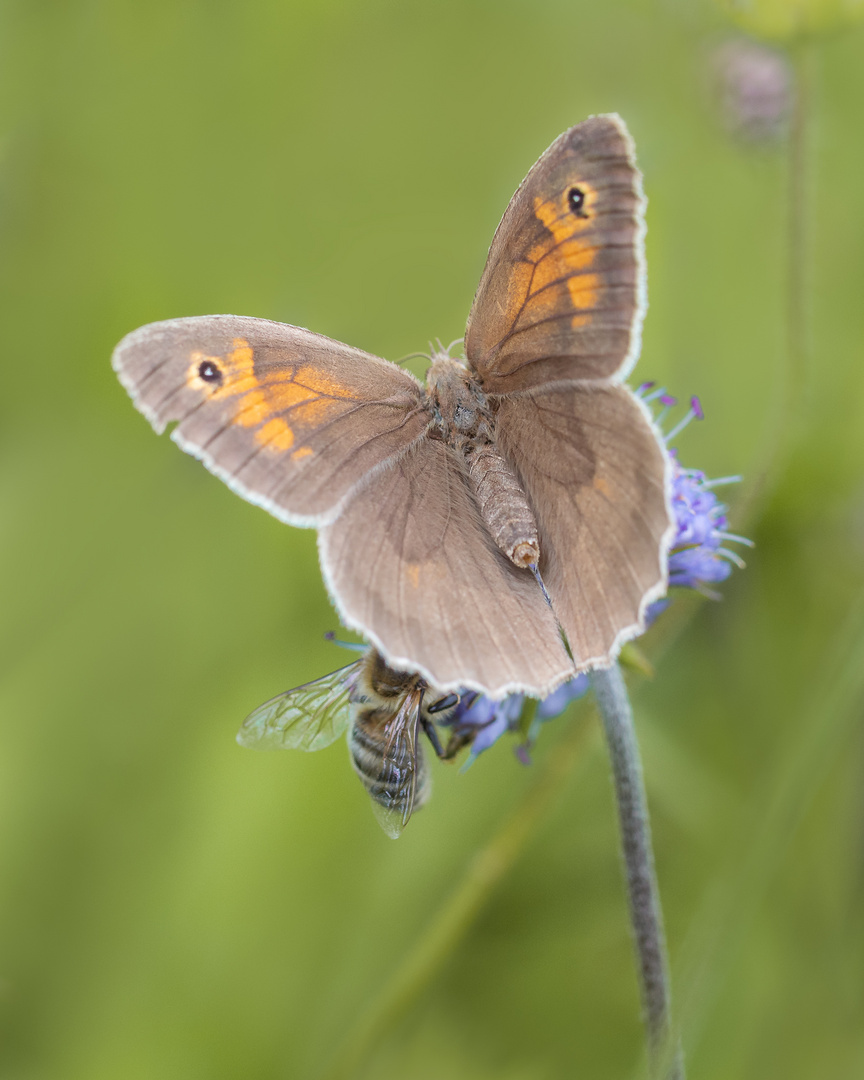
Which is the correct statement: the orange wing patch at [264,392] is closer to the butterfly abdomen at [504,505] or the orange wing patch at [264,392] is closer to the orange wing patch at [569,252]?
the butterfly abdomen at [504,505]

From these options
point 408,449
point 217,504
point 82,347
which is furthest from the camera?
point 82,347

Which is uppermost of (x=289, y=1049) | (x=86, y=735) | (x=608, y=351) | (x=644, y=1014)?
(x=608, y=351)

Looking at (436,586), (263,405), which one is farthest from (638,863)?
(263,405)

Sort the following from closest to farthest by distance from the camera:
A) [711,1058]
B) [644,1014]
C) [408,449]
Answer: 1. [644,1014]
2. [408,449]
3. [711,1058]

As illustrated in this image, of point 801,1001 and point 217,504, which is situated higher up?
point 217,504

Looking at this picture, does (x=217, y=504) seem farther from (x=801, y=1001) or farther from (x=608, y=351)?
(x=801, y=1001)

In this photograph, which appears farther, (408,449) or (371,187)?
(371,187)

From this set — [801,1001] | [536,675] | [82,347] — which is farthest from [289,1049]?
[82,347]
